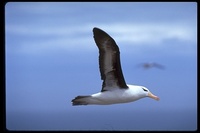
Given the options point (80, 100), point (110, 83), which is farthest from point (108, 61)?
point (80, 100)

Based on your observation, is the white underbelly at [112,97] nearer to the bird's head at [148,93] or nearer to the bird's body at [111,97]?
the bird's body at [111,97]

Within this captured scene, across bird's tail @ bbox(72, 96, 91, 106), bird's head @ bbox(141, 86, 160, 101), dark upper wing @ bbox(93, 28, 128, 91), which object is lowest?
bird's tail @ bbox(72, 96, 91, 106)

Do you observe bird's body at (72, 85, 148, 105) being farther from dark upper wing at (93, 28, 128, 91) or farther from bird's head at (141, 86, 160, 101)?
bird's head at (141, 86, 160, 101)

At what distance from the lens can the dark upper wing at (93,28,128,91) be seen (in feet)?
20.9

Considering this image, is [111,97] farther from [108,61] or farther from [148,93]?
[148,93]

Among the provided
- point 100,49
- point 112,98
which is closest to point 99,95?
point 112,98

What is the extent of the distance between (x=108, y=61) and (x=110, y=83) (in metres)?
0.30

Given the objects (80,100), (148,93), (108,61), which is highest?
(108,61)

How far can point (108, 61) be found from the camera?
6.55 metres

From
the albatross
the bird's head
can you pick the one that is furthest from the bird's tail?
the bird's head

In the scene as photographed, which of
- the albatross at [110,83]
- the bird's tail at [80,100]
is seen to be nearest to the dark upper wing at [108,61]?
the albatross at [110,83]

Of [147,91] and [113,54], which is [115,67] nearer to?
[113,54]

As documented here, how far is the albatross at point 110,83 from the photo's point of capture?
6473mm

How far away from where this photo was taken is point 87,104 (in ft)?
21.7
